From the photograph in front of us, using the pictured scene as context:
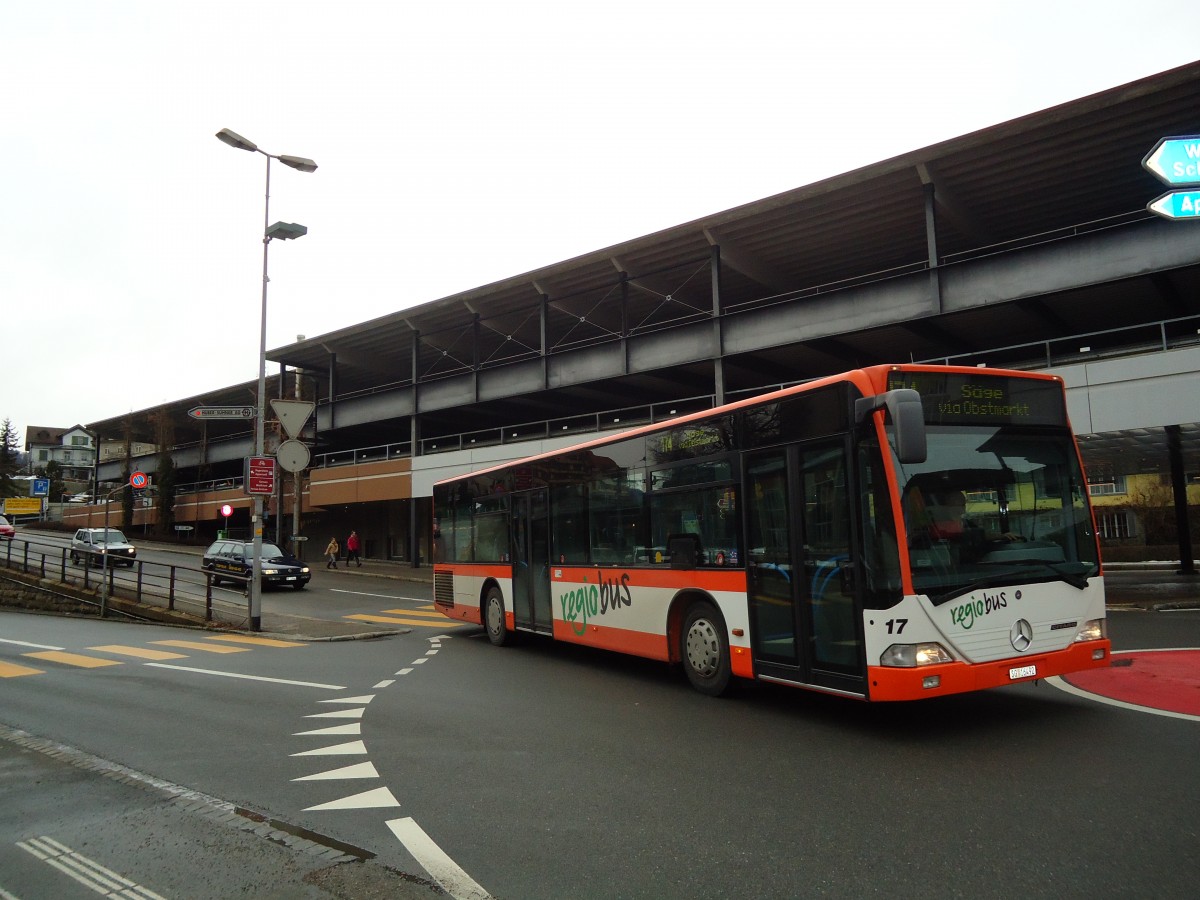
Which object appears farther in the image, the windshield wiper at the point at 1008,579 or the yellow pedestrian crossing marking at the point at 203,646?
the yellow pedestrian crossing marking at the point at 203,646

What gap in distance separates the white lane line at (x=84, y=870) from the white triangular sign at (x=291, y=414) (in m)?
12.2

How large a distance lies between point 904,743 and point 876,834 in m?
2.19

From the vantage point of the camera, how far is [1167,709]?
6.80 metres

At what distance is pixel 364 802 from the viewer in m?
5.29

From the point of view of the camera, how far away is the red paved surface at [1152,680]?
7129 millimetres

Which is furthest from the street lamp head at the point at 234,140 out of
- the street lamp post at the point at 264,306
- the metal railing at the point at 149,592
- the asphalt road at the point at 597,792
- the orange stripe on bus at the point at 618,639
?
the orange stripe on bus at the point at 618,639

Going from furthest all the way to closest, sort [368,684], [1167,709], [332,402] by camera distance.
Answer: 1. [332,402]
2. [368,684]
3. [1167,709]

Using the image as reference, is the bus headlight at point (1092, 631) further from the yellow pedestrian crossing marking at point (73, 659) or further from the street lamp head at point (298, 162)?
the street lamp head at point (298, 162)

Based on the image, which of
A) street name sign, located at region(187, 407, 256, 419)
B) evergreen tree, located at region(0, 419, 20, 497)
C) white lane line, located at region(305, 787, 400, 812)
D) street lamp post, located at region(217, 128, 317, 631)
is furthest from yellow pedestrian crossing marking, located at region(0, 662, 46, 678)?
evergreen tree, located at region(0, 419, 20, 497)

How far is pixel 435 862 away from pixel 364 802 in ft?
4.25

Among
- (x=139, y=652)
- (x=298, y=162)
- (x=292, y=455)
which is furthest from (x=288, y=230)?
(x=139, y=652)

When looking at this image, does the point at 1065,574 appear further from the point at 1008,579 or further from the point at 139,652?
the point at 139,652

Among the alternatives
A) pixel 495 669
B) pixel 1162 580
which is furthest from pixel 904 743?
pixel 1162 580

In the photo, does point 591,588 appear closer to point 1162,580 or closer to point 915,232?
point 1162,580
